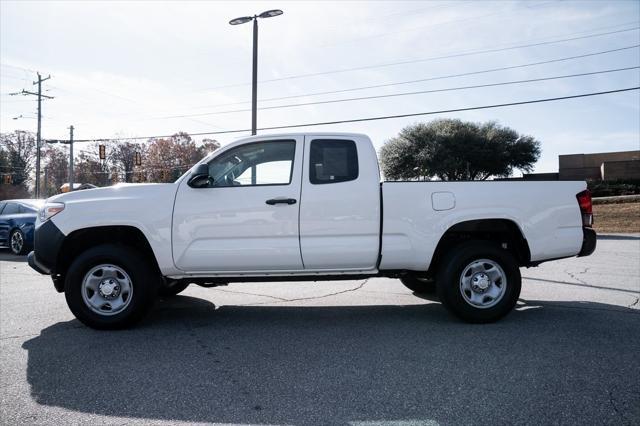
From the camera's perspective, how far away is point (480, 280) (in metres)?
5.16

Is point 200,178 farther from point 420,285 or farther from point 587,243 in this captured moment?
point 587,243

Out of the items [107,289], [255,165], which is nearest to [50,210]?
[107,289]

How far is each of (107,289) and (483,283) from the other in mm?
4026

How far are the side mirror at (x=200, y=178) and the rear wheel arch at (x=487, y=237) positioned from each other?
8.56 ft

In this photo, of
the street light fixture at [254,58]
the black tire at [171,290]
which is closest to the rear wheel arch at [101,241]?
the black tire at [171,290]

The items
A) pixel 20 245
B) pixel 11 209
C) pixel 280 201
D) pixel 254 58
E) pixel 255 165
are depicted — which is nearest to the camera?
pixel 280 201

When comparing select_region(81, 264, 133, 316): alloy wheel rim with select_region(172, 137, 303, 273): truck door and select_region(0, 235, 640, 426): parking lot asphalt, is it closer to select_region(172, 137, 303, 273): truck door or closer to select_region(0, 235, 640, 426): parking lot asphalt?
select_region(0, 235, 640, 426): parking lot asphalt

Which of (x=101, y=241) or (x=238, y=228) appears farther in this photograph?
(x=101, y=241)

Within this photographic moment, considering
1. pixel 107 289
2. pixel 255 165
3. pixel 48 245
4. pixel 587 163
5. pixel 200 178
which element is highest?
pixel 587 163

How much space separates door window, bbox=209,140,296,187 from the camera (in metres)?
5.27

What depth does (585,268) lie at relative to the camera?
959 centimetres

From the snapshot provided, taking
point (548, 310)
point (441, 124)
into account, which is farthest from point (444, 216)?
point (441, 124)

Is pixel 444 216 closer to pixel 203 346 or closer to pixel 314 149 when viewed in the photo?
pixel 314 149

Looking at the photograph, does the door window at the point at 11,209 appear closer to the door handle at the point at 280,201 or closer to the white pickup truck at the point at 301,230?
the white pickup truck at the point at 301,230
